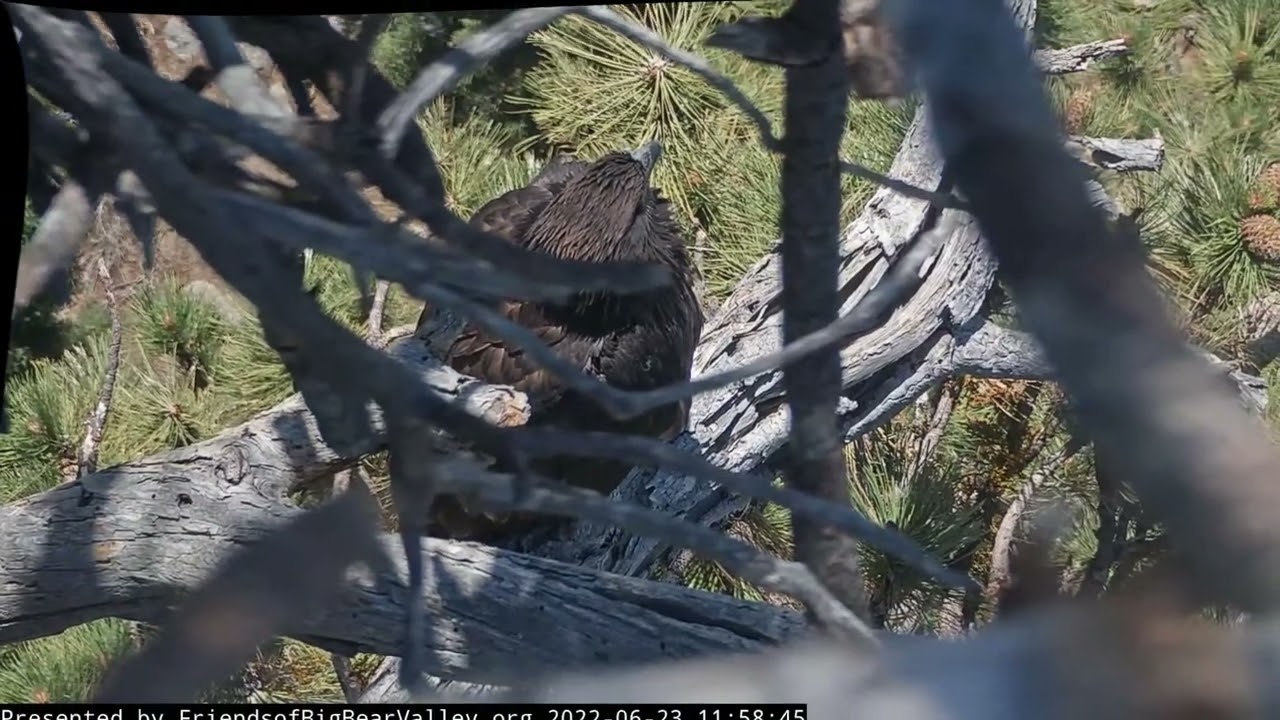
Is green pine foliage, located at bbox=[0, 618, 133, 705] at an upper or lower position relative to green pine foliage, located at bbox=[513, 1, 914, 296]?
lower

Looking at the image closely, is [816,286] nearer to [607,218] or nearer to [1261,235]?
[1261,235]

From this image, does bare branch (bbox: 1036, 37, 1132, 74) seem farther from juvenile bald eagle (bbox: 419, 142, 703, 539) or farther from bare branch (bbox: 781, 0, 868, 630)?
juvenile bald eagle (bbox: 419, 142, 703, 539)

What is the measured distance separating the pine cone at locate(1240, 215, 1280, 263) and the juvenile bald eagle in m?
0.54

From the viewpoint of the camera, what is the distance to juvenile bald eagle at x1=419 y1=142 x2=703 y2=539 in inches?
29.6

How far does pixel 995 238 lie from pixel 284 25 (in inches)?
16.2

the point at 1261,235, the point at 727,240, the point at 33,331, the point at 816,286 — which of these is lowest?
the point at 816,286

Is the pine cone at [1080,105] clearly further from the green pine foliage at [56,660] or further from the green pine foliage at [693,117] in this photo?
the green pine foliage at [56,660]

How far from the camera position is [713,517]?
0.72 m

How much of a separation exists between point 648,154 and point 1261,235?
24.2 inches

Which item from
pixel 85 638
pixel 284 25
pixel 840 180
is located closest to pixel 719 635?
pixel 840 180

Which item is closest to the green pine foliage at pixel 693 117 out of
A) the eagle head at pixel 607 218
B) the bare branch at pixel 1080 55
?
the bare branch at pixel 1080 55

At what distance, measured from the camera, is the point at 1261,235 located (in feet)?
3.76

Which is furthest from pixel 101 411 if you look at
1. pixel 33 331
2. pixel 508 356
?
pixel 508 356

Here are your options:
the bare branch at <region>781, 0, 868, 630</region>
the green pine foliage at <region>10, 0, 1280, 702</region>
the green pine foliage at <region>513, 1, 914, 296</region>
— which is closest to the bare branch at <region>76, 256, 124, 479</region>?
the green pine foliage at <region>10, 0, 1280, 702</region>
